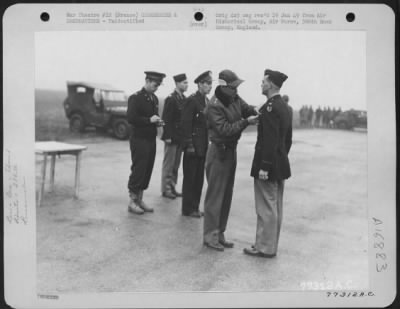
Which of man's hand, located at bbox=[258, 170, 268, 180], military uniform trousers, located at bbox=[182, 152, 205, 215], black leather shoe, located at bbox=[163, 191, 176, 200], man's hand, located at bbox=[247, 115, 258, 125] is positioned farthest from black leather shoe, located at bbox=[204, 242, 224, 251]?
man's hand, located at bbox=[247, 115, 258, 125]

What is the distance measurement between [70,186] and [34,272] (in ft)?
1.76

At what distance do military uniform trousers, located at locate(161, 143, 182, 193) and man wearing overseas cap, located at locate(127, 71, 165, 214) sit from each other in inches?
3.9

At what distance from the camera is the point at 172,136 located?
11.3 ft

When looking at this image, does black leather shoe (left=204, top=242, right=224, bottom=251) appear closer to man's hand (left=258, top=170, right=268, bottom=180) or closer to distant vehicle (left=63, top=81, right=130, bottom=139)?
man's hand (left=258, top=170, right=268, bottom=180)

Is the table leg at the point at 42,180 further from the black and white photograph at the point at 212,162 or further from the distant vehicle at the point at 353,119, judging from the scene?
the distant vehicle at the point at 353,119

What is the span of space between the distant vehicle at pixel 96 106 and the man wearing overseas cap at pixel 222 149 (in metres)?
0.52

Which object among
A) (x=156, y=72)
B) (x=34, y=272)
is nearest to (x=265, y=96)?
(x=156, y=72)

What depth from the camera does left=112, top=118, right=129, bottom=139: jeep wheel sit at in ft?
11.2

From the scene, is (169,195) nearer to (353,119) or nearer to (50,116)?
(50,116)

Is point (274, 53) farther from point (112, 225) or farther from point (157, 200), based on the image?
point (112, 225)

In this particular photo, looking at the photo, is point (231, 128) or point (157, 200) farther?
point (157, 200)

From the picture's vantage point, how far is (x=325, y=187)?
134 inches

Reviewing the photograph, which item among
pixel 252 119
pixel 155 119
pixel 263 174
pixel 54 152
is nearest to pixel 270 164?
pixel 263 174

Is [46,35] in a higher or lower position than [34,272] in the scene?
higher
